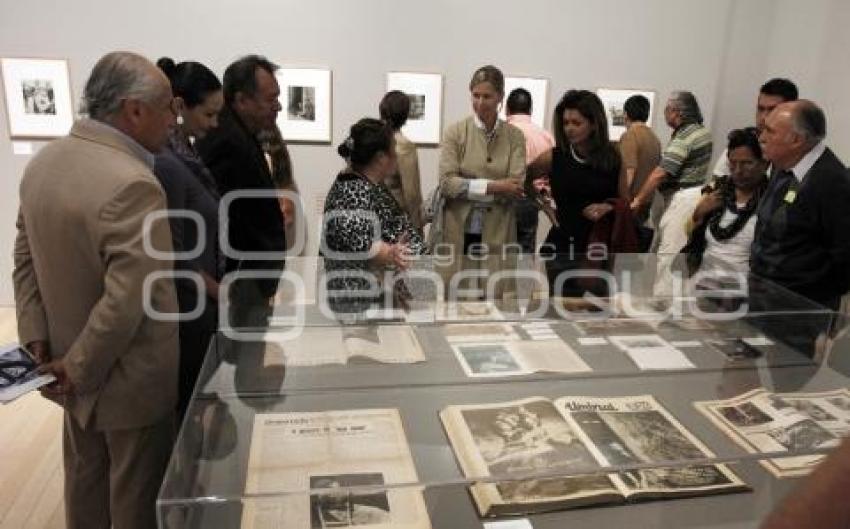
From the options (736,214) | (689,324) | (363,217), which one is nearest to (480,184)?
(363,217)

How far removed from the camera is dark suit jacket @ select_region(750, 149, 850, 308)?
9.52 feet

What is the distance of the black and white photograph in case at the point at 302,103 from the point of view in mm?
5480

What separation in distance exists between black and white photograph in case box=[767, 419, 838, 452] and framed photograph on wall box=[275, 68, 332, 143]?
4389mm

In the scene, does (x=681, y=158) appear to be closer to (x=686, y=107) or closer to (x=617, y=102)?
(x=686, y=107)

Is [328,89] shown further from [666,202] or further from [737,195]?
[737,195]

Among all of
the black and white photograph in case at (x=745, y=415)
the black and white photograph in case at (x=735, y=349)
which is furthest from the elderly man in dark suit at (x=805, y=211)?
the black and white photograph in case at (x=745, y=415)

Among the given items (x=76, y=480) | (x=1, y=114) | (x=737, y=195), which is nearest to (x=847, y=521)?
(x=76, y=480)

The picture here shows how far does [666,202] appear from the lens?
524 cm

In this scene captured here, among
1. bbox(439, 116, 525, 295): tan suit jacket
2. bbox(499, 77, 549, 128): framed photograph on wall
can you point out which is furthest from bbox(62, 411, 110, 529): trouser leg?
bbox(499, 77, 549, 128): framed photograph on wall

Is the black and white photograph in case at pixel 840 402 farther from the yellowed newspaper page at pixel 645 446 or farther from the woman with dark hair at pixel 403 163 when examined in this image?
the woman with dark hair at pixel 403 163

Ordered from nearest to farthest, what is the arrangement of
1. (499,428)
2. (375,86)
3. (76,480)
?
1. (499,428)
2. (76,480)
3. (375,86)

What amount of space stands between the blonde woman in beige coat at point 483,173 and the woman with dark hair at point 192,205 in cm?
180

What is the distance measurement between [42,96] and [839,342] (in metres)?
5.52

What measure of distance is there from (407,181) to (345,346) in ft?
8.21
